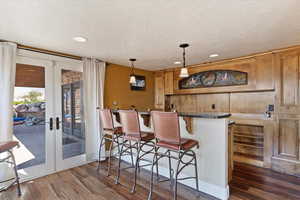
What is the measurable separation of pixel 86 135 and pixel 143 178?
159 centimetres

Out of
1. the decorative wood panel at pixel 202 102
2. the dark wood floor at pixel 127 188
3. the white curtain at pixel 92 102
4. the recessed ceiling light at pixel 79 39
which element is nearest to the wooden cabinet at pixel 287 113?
the dark wood floor at pixel 127 188

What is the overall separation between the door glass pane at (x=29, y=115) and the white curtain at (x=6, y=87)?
18cm

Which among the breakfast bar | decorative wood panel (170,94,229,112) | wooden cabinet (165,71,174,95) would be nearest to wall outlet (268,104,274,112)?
decorative wood panel (170,94,229,112)

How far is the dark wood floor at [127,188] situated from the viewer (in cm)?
222

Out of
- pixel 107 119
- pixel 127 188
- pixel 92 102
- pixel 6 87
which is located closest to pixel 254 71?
pixel 107 119

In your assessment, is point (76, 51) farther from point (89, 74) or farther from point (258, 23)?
point (258, 23)

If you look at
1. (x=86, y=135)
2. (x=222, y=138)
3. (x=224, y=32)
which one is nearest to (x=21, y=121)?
(x=86, y=135)

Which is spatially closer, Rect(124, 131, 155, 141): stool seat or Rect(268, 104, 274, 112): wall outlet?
Rect(124, 131, 155, 141): stool seat

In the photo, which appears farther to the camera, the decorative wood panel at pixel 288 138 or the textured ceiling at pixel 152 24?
the decorative wood panel at pixel 288 138

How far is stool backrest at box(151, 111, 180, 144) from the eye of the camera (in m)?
1.89

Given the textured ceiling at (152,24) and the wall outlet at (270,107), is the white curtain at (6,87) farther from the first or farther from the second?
the wall outlet at (270,107)

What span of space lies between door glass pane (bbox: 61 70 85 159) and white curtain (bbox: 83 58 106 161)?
0.14m

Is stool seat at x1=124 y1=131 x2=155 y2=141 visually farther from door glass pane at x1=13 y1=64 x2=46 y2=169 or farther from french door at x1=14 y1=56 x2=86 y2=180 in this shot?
door glass pane at x1=13 y1=64 x2=46 y2=169

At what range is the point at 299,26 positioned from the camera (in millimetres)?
2049
